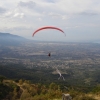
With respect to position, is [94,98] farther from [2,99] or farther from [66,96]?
[2,99]

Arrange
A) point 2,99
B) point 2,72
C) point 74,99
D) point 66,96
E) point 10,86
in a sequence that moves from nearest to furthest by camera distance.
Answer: point 66,96
point 74,99
point 2,99
point 10,86
point 2,72

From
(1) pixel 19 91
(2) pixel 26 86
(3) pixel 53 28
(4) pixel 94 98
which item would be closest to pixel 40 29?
(3) pixel 53 28

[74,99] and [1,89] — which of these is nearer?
[74,99]

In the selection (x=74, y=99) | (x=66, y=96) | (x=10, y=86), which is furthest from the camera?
(x=10, y=86)

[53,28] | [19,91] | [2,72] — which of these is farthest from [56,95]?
[2,72]

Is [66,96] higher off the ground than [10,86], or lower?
higher

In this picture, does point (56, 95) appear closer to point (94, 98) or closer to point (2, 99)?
point (94, 98)

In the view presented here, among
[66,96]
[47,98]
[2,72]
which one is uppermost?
[66,96]

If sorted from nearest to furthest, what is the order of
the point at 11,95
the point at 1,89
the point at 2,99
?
1. the point at 2,99
2. the point at 11,95
3. the point at 1,89

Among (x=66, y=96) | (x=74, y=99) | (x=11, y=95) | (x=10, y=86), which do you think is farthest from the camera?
(x=10, y=86)
